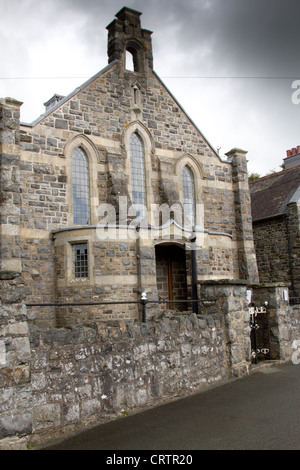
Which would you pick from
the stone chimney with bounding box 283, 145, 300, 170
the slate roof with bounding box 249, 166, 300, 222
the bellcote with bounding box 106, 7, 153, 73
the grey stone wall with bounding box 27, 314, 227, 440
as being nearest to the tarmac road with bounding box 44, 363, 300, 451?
the grey stone wall with bounding box 27, 314, 227, 440

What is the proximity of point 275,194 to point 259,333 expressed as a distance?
13708mm

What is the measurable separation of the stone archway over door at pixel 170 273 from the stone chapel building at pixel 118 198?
1.5 inches

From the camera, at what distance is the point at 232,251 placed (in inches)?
741

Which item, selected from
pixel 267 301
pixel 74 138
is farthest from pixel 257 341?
pixel 74 138

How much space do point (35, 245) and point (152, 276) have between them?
385cm

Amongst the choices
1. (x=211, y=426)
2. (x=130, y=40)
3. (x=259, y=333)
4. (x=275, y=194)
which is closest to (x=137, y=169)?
(x=130, y=40)

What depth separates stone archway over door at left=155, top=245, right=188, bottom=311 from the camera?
16.8 m

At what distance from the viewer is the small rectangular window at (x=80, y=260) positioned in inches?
560

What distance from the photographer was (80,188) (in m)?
15.7

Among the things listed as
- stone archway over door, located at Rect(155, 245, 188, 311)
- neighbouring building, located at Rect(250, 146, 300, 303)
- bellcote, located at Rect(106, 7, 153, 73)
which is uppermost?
bellcote, located at Rect(106, 7, 153, 73)

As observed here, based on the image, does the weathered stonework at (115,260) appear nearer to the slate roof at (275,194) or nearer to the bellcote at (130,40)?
the bellcote at (130,40)

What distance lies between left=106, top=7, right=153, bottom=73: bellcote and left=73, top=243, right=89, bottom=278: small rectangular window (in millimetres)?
7621

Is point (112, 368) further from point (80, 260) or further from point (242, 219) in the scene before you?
point (242, 219)

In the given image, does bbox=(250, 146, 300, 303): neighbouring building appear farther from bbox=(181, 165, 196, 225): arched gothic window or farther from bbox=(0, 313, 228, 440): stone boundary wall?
bbox=(0, 313, 228, 440): stone boundary wall
